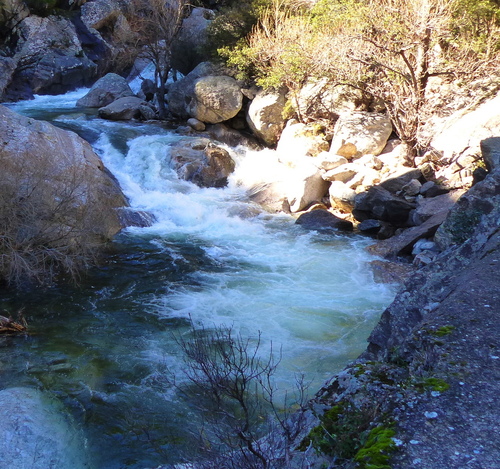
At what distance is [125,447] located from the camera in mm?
5094

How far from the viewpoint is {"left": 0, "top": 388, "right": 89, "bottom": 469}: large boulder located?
4.60 metres

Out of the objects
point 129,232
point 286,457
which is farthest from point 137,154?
point 286,457

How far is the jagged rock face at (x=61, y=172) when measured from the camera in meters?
8.69

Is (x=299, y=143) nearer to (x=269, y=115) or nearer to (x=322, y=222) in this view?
(x=269, y=115)

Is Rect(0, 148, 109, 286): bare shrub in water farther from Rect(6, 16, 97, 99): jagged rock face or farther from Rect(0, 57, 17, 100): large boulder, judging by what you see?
Rect(6, 16, 97, 99): jagged rock face

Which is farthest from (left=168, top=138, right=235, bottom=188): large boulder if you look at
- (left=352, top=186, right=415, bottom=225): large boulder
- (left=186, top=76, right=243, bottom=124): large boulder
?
(left=352, top=186, right=415, bottom=225): large boulder

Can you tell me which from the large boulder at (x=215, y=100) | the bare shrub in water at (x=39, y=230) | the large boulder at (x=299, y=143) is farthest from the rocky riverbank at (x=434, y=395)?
the large boulder at (x=215, y=100)

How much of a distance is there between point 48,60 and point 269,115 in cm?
1341

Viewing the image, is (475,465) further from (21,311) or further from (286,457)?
(21,311)

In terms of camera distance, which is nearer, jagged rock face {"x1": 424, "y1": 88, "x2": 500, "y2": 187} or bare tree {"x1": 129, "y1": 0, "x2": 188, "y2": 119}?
jagged rock face {"x1": 424, "y1": 88, "x2": 500, "y2": 187}

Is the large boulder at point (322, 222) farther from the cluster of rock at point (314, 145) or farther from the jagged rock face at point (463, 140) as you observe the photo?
the jagged rock face at point (463, 140)

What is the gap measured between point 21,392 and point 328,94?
12.6 metres

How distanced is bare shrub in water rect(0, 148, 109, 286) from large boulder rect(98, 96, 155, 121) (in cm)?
936

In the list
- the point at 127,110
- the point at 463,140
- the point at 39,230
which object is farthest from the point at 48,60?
the point at 463,140
